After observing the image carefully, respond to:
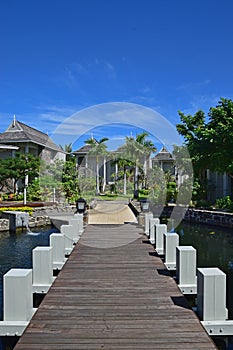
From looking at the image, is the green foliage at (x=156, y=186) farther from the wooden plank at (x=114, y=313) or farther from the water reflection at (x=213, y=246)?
the wooden plank at (x=114, y=313)

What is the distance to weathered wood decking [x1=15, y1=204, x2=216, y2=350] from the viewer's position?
3496 millimetres

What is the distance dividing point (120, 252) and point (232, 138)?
11.8 m

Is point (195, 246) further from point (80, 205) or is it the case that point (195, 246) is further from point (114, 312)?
point (114, 312)

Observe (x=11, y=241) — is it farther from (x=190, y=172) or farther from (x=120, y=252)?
(x=190, y=172)

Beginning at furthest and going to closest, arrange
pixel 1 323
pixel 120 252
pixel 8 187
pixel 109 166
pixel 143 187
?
pixel 109 166, pixel 143 187, pixel 8 187, pixel 120 252, pixel 1 323

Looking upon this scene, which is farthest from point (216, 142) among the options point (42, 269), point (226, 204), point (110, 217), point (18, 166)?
point (42, 269)

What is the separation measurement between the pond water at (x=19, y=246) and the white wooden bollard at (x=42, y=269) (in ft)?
6.29

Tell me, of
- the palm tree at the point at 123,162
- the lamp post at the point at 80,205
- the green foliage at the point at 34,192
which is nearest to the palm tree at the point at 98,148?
the palm tree at the point at 123,162

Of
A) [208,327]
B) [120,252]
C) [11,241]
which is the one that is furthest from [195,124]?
[208,327]

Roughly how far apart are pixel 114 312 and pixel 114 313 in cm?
4

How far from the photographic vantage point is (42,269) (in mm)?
5211

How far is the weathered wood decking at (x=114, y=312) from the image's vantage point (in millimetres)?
3496

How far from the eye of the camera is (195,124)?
75.9ft

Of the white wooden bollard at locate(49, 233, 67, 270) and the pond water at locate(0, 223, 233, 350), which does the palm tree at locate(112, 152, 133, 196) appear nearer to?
the pond water at locate(0, 223, 233, 350)
